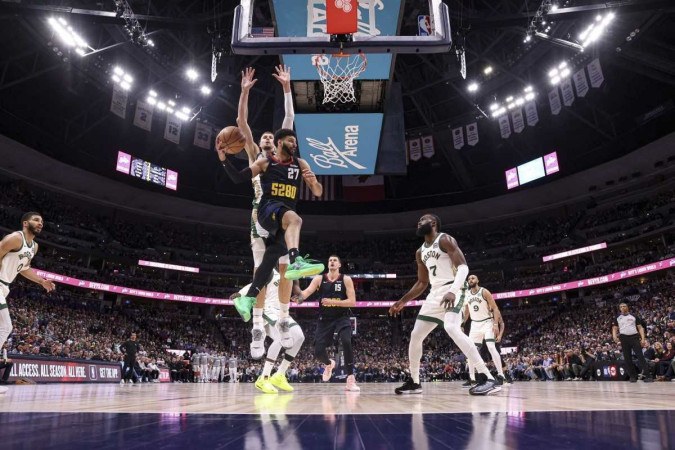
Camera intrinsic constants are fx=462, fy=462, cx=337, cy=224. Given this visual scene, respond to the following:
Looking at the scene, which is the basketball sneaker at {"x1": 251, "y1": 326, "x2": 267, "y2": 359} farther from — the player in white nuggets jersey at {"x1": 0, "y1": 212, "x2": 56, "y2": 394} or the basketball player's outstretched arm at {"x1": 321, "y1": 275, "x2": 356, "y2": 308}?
the player in white nuggets jersey at {"x1": 0, "y1": 212, "x2": 56, "y2": 394}

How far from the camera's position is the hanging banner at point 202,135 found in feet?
105

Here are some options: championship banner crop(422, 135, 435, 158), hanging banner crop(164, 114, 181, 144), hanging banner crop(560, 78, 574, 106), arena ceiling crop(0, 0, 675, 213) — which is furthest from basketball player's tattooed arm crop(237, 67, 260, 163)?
championship banner crop(422, 135, 435, 158)

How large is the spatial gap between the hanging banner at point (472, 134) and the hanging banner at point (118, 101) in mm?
21604

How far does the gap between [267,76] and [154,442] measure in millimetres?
30196

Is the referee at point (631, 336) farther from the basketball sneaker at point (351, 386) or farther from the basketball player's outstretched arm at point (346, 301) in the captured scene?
the basketball sneaker at point (351, 386)

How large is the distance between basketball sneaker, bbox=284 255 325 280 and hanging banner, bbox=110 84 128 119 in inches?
959

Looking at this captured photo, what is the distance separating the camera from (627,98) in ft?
98.2

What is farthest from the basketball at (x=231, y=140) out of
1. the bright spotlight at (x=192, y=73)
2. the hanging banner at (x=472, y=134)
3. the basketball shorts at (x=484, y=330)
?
the hanging banner at (x=472, y=134)

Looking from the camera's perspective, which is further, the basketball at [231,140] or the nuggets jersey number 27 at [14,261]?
the nuggets jersey number 27 at [14,261]

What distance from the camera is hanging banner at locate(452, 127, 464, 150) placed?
104 feet

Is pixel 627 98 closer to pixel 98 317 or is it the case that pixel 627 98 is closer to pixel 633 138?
pixel 633 138

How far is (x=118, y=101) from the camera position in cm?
2600

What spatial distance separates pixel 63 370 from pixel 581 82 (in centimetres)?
2783

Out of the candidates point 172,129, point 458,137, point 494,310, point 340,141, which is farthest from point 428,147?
point 494,310
